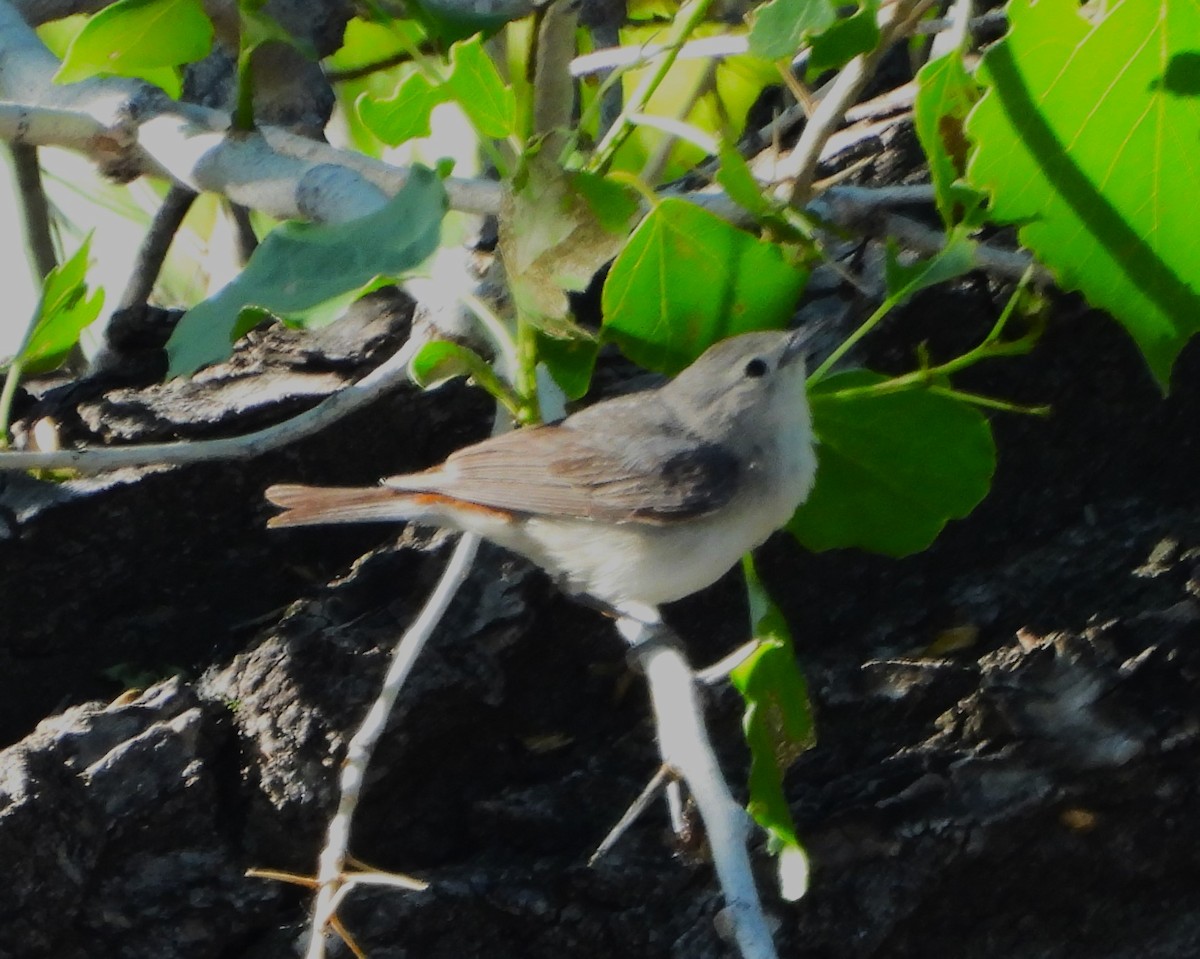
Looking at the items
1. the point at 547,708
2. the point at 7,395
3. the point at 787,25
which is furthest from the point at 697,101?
the point at 7,395

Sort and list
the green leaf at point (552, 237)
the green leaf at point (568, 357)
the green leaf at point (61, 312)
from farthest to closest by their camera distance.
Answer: the green leaf at point (61, 312)
the green leaf at point (568, 357)
the green leaf at point (552, 237)

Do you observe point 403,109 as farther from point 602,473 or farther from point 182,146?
point 602,473

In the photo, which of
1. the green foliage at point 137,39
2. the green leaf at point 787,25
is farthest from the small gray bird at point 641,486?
the green foliage at point 137,39

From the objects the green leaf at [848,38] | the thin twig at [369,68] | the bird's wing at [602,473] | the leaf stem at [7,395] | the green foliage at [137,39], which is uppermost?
the green leaf at [848,38]

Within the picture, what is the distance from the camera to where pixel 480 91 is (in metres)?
1.68

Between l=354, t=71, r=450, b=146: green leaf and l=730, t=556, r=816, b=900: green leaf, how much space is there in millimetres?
845

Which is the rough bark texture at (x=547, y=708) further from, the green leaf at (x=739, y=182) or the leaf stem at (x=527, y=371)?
the green leaf at (x=739, y=182)

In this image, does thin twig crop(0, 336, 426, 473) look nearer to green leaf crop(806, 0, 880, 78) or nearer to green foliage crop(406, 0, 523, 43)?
green foliage crop(406, 0, 523, 43)

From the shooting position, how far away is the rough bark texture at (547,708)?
73.2 inches

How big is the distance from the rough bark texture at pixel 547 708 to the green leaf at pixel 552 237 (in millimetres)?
704

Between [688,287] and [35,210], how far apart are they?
2.13 meters

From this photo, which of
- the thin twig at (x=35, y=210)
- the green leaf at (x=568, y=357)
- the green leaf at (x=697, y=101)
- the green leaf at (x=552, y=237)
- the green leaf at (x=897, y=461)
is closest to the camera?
the green leaf at (x=552, y=237)

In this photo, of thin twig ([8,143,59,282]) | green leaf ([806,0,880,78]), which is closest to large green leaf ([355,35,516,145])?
green leaf ([806,0,880,78])

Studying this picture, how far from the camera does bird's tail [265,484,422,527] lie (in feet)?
6.69
